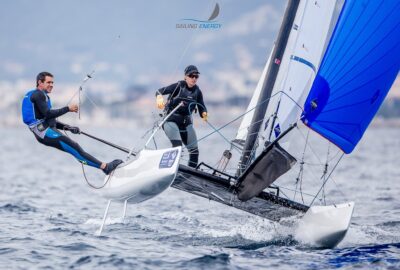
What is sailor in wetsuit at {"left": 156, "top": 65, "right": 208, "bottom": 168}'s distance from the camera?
805 cm

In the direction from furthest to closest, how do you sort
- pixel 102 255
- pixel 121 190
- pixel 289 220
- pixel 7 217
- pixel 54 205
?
pixel 54 205 < pixel 7 217 < pixel 289 220 < pixel 121 190 < pixel 102 255

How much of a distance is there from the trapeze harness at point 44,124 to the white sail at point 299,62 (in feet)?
7.10

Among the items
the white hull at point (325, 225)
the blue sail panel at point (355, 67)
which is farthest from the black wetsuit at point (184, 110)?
the white hull at point (325, 225)

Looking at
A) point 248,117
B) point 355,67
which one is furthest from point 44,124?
point 355,67

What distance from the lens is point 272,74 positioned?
806 centimetres

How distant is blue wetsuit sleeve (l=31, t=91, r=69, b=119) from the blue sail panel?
269 centimetres

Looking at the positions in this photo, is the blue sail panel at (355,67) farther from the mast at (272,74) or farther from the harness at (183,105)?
the harness at (183,105)

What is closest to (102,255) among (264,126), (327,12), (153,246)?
(153,246)

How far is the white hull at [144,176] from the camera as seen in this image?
7.13 meters

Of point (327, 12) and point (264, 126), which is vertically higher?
point (327, 12)

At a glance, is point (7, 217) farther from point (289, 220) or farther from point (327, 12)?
point (327, 12)

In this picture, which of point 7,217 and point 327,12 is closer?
point 327,12

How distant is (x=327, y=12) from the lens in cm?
844

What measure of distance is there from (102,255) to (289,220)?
2.28 m
